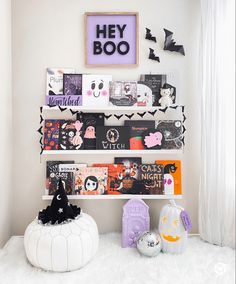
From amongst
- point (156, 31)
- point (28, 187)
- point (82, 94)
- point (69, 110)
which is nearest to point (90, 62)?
point (82, 94)

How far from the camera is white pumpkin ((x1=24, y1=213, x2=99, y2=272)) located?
5.52 feet

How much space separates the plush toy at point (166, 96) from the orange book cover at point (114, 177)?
55 cm

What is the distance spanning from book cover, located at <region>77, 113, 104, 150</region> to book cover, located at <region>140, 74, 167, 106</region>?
0.42m

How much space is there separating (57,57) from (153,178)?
3.71 ft

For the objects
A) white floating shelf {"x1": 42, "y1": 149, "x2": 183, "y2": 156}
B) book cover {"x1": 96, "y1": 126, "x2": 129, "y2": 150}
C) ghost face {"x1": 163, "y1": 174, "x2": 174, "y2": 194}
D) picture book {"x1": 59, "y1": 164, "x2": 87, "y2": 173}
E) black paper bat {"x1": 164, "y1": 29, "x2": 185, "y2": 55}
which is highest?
black paper bat {"x1": 164, "y1": 29, "x2": 185, "y2": 55}

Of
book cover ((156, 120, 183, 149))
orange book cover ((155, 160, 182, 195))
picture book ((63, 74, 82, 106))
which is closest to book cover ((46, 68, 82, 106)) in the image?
picture book ((63, 74, 82, 106))

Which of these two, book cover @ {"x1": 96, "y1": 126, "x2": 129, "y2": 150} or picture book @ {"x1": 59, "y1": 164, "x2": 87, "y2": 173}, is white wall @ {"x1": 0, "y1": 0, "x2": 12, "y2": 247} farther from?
book cover @ {"x1": 96, "y1": 126, "x2": 129, "y2": 150}

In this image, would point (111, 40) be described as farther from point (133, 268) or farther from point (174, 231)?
point (133, 268)

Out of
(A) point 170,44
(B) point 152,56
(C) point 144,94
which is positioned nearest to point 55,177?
(C) point 144,94

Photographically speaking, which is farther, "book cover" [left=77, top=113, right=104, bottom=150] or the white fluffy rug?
"book cover" [left=77, top=113, right=104, bottom=150]

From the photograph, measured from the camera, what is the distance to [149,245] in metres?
1.86

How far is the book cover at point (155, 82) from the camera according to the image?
2.17 meters

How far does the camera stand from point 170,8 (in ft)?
7.13

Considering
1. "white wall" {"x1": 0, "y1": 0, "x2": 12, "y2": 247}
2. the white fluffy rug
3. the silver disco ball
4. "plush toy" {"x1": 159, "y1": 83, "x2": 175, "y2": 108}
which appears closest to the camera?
the white fluffy rug
